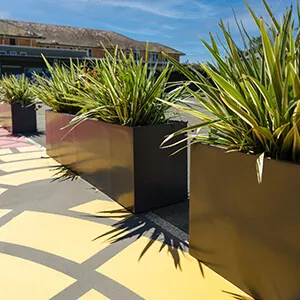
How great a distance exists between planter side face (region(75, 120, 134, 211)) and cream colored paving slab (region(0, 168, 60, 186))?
1.67 ft

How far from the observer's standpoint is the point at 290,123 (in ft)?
5.19

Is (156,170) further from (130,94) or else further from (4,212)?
(4,212)

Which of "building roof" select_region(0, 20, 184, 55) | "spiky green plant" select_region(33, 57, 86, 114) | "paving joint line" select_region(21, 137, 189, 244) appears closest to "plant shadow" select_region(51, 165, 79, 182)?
"spiky green plant" select_region(33, 57, 86, 114)

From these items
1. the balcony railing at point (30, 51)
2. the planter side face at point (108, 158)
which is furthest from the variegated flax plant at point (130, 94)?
the balcony railing at point (30, 51)

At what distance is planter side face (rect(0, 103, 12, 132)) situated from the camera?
8.01m

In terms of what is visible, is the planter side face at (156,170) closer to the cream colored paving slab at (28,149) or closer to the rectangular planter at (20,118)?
the cream colored paving slab at (28,149)

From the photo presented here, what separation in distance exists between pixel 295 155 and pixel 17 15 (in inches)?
1876

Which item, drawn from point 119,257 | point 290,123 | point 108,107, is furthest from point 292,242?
point 108,107

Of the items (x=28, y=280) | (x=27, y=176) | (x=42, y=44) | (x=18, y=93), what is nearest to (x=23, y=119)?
(x=18, y=93)

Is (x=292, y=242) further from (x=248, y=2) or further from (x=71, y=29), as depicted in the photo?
(x=71, y=29)

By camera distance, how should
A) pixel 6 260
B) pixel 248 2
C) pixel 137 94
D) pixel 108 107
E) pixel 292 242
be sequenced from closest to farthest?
pixel 292 242 < pixel 248 2 < pixel 6 260 < pixel 137 94 < pixel 108 107

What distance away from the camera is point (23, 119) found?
7926mm

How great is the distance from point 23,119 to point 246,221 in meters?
7.38

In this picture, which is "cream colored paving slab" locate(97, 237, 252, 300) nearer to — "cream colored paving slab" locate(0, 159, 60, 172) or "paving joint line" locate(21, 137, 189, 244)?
"paving joint line" locate(21, 137, 189, 244)
